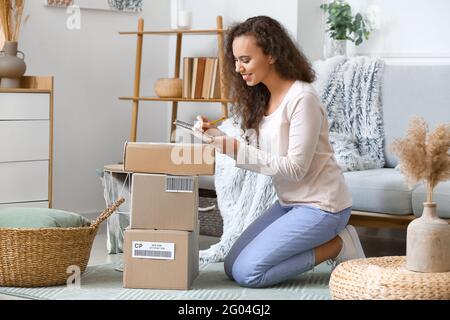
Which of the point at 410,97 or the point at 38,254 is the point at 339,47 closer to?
the point at 410,97

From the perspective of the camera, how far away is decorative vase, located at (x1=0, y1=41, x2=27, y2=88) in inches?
178

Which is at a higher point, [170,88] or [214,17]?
[214,17]

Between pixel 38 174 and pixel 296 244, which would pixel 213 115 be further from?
pixel 296 244

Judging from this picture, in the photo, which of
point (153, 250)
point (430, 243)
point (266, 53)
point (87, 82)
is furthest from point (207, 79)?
point (430, 243)

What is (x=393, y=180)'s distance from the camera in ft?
13.0

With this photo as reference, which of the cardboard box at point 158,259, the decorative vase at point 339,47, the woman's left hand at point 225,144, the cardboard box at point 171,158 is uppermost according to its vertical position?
the decorative vase at point 339,47

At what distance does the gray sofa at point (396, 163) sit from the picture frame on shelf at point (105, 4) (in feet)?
4.06

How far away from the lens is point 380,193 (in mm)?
3947

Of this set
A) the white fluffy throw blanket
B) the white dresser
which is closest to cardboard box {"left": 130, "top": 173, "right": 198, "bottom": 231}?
the white fluffy throw blanket

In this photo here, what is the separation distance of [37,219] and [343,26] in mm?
2223

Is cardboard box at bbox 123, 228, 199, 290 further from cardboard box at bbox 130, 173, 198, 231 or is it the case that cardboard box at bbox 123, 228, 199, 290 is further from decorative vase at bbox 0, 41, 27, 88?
decorative vase at bbox 0, 41, 27, 88

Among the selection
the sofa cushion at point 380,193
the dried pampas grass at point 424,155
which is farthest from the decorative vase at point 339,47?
the dried pampas grass at point 424,155

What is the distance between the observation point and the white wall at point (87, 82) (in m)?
5.06

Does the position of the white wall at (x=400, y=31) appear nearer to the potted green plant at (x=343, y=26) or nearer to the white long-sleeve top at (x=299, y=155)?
the potted green plant at (x=343, y=26)
